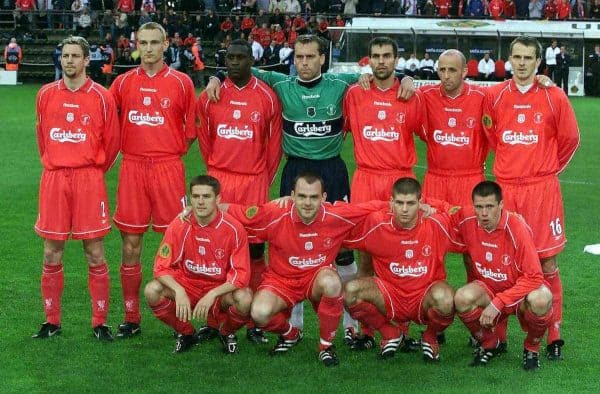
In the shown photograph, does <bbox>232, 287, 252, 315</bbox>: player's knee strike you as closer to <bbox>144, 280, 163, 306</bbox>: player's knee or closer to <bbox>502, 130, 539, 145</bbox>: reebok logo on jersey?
<bbox>144, 280, 163, 306</bbox>: player's knee

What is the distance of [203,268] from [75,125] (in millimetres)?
1316

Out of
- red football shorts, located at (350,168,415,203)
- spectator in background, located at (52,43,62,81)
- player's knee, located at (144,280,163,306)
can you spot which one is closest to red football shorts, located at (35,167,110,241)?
player's knee, located at (144,280,163,306)

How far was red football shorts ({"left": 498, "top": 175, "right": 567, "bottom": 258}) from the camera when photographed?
7.28m

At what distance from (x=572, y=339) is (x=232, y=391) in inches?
100

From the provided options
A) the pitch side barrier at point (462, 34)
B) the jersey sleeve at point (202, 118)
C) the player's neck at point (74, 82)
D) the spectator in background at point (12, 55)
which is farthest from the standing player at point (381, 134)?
the pitch side barrier at point (462, 34)

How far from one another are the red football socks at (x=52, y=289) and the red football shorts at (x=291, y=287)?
143 centimetres

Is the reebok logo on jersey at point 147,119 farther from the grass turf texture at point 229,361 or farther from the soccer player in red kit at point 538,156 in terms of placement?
the soccer player in red kit at point 538,156

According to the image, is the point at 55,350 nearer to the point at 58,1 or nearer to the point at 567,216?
the point at 567,216

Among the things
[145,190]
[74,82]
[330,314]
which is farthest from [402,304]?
[74,82]

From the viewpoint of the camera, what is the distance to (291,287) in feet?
23.8

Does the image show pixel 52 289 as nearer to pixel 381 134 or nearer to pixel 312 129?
pixel 312 129

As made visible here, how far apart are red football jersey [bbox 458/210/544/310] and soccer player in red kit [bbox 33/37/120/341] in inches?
98.0

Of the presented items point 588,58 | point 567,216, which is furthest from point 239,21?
point 567,216

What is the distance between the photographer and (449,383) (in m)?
6.62
